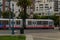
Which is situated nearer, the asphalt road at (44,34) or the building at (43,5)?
the asphalt road at (44,34)

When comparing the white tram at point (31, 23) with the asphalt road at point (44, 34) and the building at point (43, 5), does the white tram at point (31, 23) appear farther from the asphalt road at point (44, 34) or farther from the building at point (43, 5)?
the building at point (43, 5)

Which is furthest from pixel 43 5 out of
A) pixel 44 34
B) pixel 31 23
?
pixel 44 34

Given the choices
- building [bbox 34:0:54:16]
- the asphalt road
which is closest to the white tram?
the asphalt road

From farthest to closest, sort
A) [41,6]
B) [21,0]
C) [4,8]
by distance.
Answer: [41,6]
[4,8]
[21,0]

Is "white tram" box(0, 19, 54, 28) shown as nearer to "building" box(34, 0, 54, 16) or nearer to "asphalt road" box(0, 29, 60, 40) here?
"asphalt road" box(0, 29, 60, 40)

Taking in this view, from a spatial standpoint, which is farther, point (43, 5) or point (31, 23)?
point (43, 5)

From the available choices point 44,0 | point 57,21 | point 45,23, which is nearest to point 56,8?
point 44,0

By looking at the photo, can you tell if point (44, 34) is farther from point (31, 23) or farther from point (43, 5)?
point (43, 5)

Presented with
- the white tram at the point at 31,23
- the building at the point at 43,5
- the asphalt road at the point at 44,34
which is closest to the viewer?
the asphalt road at the point at 44,34

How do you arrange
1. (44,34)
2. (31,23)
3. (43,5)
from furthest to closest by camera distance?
(43,5), (31,23), (44,34)

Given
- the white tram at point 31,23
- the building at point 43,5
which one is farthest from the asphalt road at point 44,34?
the building at point 43,5

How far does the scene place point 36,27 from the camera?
56.5 meters

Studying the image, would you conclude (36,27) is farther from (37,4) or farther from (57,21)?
(37,4)

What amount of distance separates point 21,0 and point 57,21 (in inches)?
1132
